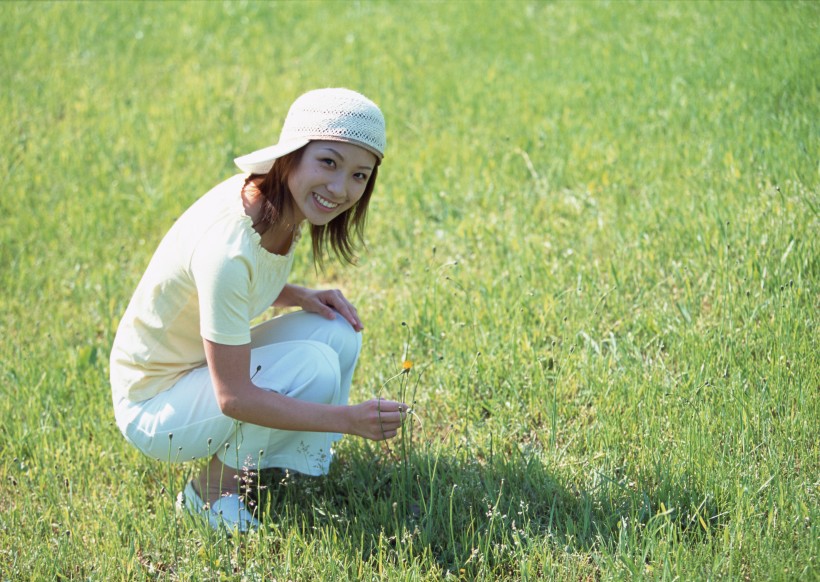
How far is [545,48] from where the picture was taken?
716 centimetres

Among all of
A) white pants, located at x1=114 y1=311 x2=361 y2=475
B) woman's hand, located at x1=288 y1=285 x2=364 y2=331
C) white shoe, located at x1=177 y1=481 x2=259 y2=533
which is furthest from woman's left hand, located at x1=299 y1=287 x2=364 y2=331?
white shoe, located at x1=177 y1=481 x2=259 y2=533

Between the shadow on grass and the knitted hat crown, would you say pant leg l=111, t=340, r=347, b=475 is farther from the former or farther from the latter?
the knitted hat crown

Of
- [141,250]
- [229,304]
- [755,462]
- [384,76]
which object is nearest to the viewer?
[229,304]

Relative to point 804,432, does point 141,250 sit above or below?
above

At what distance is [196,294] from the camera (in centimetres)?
288

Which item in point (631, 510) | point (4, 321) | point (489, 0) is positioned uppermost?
point (489, 0)

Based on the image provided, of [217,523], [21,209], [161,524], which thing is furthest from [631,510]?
[21,209]

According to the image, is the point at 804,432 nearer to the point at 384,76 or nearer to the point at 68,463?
the point at 68,463

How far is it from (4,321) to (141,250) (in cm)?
90

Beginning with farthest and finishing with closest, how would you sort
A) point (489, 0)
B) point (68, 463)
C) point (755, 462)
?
point (489, 0) → point (68, 463) → point (755, 462)

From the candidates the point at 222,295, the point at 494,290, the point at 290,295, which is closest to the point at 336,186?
the point at 222,295

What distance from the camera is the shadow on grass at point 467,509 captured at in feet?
8.96

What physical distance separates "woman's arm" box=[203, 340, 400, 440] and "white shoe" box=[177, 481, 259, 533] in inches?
15.7

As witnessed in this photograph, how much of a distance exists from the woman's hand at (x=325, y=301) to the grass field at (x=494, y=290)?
411 millimetres
